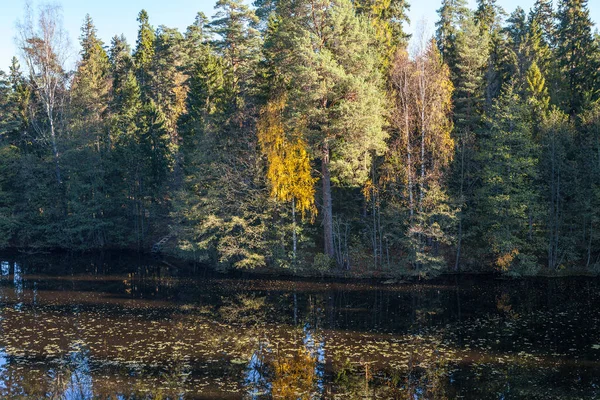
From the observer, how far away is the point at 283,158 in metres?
35.6

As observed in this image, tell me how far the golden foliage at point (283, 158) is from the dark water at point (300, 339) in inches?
239

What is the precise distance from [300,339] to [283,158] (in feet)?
54.7

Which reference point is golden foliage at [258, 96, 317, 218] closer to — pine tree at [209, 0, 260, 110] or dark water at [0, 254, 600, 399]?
dark water at [0, 254, 600, 399]

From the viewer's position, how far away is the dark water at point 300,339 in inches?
644

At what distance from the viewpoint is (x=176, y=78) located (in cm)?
6594

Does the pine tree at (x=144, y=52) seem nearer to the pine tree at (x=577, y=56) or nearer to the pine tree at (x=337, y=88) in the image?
the pine tree at (x=337, y=88)

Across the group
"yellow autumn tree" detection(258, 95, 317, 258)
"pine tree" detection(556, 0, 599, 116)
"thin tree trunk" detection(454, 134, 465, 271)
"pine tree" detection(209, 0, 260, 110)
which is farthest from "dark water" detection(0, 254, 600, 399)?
"pine tree" detection(209, 0, 260, 110)

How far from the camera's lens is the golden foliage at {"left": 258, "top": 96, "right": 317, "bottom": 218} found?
35.0 metres

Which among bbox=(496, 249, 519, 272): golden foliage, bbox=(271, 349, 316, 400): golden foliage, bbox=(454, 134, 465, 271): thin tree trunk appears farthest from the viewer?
bbox=(454, 134, 465, 271): thin tree trunk

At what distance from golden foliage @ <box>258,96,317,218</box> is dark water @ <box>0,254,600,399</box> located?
19.9 feet

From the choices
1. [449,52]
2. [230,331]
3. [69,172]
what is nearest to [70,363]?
[230,331]

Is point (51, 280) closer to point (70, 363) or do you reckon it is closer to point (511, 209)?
point (70, 363)

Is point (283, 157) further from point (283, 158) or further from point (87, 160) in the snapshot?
point (87, 160)

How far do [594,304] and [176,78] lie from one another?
5456cm
